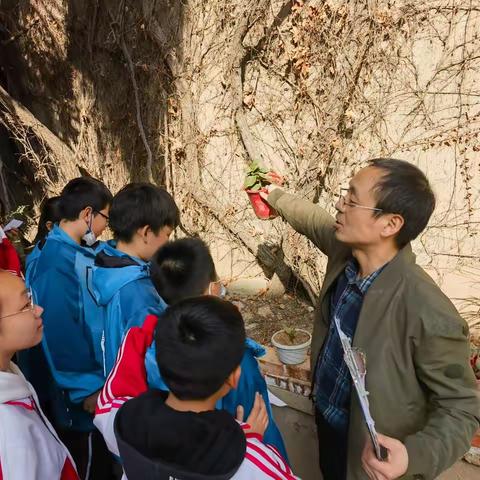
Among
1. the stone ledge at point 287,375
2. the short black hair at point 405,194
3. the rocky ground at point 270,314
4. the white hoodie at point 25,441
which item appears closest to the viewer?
the white hoodie at point 25,441

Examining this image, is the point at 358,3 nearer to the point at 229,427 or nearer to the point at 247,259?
the point at 247,259

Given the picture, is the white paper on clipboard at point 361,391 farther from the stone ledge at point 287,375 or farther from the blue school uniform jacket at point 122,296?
the stone ledge at point 287,375

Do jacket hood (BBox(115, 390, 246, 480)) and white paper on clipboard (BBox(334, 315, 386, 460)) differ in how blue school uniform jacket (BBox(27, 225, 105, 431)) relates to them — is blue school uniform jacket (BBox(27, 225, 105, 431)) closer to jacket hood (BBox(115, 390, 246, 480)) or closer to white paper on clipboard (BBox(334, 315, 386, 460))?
jacket hood (BBox(115, 390, 246, 480))

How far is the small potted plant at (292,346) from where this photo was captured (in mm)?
2283

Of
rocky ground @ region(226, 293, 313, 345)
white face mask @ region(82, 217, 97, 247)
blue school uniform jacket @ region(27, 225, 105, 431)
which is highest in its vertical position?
white face mask @ region(82, 217, 97, 247)

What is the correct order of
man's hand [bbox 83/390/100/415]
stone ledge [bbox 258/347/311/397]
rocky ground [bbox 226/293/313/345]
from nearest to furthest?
man's hand [bbox 83/390/100/415]
stone ledge [bbox 258/347/311/397]
rocky ground [bbox 226/293/313/345]

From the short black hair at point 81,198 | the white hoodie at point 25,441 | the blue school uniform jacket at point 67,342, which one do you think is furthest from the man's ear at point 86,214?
the white hoodie at point 25,441

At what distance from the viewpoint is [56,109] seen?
5.75 meters

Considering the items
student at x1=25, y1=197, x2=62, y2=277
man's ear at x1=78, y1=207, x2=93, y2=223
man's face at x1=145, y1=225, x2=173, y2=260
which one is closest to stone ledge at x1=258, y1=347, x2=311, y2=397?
man's face at x1=145, y1=225, x2=173, y2=260

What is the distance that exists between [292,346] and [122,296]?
3.77 ft

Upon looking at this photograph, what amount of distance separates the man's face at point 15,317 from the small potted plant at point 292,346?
4.65ft

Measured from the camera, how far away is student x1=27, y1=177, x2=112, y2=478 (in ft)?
6.10

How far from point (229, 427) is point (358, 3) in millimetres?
3424

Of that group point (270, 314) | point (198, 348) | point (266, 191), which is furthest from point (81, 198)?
point (270, 314)
